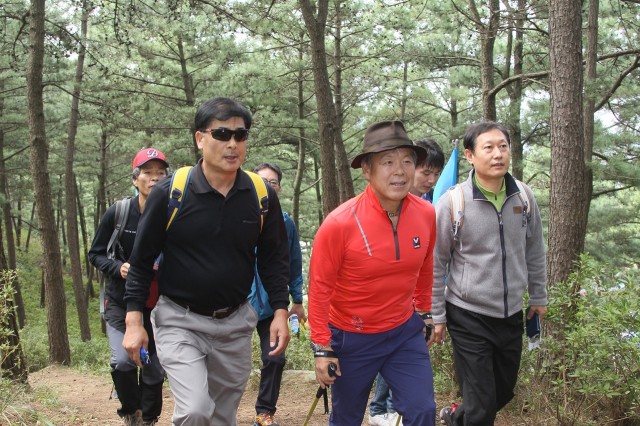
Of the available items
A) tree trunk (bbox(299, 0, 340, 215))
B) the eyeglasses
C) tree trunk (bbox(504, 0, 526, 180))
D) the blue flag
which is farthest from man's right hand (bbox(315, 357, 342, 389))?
tree trunk (bbox(504, 0, 526, 180))

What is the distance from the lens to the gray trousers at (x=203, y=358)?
3.34 meters

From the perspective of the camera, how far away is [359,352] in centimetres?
369

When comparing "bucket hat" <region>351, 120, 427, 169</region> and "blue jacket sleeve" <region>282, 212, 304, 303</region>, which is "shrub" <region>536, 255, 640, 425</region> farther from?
"blue jacket sleeve" <region>282, 212, 304, 303</region>

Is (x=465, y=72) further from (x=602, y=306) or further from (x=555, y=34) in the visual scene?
(x=602, y=306)

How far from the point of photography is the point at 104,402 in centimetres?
830

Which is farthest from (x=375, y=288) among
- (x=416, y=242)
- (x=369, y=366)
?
(x=369, y=366)

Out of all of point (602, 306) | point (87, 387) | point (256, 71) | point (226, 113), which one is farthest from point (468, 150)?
point (256, 71)

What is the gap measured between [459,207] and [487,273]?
46cm

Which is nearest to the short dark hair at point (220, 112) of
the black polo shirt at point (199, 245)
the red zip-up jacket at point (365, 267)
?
the black polo shirt at point (199, 245)

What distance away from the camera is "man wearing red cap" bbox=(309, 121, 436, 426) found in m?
3.54

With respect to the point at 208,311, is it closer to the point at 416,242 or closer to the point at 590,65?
the point at 416,242

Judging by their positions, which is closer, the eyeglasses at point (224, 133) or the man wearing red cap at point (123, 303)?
the eyeglasses at point (224, 133)

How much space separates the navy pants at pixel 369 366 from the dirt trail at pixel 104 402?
107 inches

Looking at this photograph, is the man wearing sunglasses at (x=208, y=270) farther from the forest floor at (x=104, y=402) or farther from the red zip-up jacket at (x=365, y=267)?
the forest floor at (x=104, y=402)
